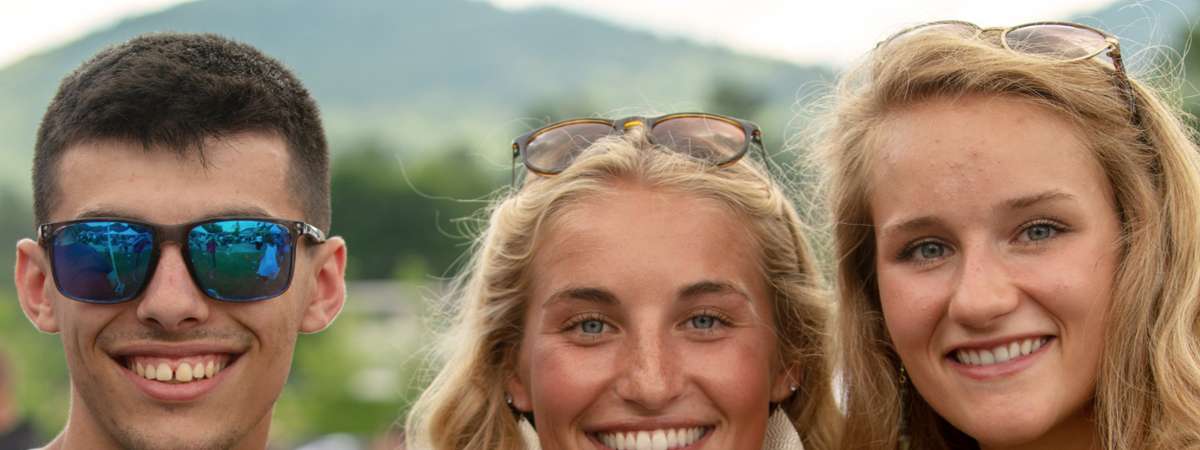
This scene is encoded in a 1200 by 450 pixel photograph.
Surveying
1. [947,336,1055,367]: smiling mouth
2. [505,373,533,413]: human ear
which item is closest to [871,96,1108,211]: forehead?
[947,336,1055,367]: smiling mouth

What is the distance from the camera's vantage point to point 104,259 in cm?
316

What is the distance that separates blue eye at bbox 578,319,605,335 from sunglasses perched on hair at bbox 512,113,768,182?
0.53m

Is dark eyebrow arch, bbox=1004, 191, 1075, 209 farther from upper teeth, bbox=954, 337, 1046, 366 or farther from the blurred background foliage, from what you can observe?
the blurred background foliage

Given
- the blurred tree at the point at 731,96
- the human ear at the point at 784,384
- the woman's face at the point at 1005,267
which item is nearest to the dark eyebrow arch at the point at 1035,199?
the woman's face at the point at 1005,267

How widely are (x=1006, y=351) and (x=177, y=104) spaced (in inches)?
84.9

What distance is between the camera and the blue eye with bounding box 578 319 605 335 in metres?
3.51

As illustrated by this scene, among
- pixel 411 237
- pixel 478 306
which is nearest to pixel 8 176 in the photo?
pixel 411 237

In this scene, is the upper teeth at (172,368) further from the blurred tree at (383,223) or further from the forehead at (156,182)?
the blurred tree at (383,223)

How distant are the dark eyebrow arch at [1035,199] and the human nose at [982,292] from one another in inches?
4.6

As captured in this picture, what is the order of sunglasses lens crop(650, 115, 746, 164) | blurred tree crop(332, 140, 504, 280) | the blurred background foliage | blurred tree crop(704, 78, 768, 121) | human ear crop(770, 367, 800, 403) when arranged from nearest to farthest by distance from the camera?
human ear crop(770, 367, 800, 403), sunglasses lens crop(650, 115, 746, 164), the blurred background foliage, blurred tree crop(704, 78, 768, 121), blurred tree crop(332, 140, 504, 280)

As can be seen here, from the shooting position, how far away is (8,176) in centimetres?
14438

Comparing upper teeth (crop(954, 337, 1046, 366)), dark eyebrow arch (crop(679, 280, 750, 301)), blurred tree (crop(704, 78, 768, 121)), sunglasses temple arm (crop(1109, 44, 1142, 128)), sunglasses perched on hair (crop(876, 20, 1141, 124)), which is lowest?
upper teeth (crop(954, 337, 1046, 366))

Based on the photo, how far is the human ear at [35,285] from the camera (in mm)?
3344

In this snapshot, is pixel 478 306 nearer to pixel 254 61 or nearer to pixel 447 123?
pixel 254 61
